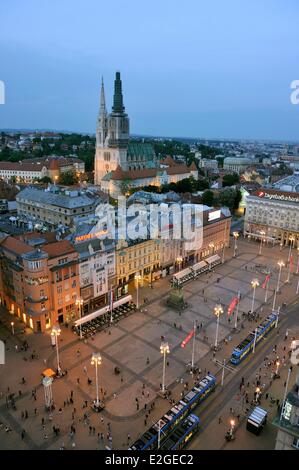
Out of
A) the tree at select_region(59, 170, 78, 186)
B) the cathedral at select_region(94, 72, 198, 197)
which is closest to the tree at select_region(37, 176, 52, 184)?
the tree at select_region(59, 170, 78, 186)

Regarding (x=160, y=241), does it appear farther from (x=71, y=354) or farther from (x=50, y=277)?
(x=71, y=354)

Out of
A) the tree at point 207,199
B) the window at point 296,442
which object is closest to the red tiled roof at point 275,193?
the tree at point 207,199

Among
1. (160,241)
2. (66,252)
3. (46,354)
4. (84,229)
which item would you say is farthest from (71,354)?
(160,241)

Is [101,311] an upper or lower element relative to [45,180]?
lower

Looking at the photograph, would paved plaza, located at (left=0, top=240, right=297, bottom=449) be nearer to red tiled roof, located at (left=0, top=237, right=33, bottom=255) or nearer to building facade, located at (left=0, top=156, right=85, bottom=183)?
red tiled roof, located at (left=0, top=237, right=33, bottom=255)

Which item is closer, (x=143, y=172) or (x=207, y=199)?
(x=207, y=199)

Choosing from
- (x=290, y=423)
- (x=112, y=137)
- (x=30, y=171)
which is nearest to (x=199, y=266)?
(x=290, y=423)

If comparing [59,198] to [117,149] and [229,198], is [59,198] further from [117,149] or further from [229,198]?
[117,149]
